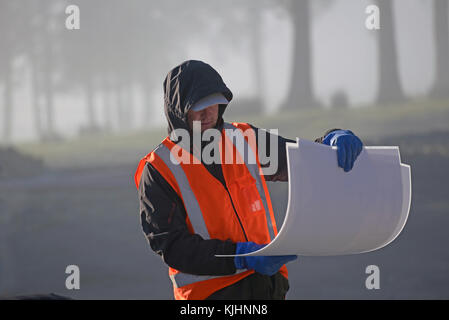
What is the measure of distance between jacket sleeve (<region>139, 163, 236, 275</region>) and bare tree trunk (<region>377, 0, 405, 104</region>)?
9822 mm

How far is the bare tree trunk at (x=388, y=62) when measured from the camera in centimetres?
1148

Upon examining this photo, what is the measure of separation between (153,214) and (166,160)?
22cm

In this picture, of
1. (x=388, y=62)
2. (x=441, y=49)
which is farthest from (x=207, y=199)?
(x=388, y=62)

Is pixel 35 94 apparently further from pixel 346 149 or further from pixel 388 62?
pixel 346 149

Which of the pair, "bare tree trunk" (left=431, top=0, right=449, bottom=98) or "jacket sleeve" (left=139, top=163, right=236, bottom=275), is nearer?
"jacket sleeve" (left=139, top=163, right=236, bottom=275)

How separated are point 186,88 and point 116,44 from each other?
54.4ft

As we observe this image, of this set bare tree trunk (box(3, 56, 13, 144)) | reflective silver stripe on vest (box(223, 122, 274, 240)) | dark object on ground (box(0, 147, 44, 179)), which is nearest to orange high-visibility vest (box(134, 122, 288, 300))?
reflective silver stripe on vest (box(223, 122, 274, 240))

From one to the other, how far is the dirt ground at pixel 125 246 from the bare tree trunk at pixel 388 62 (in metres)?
2.31

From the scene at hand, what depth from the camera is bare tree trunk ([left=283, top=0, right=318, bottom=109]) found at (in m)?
12.8

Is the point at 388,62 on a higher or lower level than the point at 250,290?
higher

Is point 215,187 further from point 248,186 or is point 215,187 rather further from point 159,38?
point 159,38

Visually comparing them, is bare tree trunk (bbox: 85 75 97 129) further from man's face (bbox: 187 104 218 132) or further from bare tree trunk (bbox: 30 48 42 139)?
man's face (bbox: 187 104 218 132)

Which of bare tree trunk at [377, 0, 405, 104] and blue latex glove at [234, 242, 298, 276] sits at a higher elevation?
bare tree trunk at [377, 0, 405, 104]

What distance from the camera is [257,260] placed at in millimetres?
A: 2270
